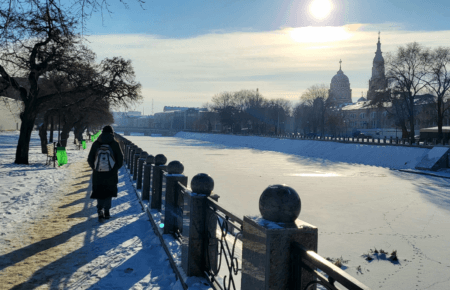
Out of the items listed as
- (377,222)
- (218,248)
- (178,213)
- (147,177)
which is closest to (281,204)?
(218,248)

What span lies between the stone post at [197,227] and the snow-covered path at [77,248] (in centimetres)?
36

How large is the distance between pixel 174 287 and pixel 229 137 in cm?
7786

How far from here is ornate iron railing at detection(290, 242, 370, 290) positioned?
74.2 inches

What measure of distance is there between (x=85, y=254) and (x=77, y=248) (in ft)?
1.21

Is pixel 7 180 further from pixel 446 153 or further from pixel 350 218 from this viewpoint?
pixel 446 153

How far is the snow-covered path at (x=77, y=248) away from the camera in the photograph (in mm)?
4730

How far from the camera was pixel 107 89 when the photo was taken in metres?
21.1

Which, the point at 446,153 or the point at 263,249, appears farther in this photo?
the point at 446,153

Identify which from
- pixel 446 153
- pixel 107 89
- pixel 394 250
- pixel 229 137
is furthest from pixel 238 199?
pixel 229 137

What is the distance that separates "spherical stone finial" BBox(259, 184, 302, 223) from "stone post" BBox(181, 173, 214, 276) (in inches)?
75.2

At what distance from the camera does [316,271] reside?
2.34m

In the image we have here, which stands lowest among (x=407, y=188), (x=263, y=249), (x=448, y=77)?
(x=407, y=188)

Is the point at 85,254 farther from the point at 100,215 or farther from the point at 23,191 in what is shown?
the point at 23,191

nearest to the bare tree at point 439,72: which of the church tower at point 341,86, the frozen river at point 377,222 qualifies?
the frozen river at point 377,222
